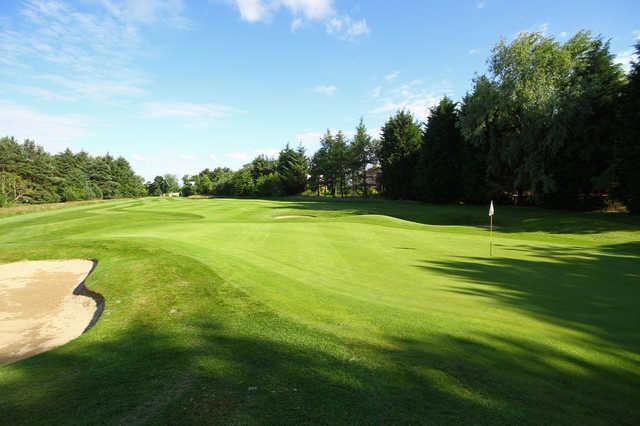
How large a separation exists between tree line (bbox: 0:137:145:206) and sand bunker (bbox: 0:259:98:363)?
67.5 m

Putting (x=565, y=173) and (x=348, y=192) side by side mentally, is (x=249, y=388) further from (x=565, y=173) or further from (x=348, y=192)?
(x=348, y=192)

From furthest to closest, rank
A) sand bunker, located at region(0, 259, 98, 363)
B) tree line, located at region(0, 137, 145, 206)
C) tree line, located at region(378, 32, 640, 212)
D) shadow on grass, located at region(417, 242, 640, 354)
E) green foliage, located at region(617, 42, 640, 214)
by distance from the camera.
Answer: tree line, located at region(0, 137, 145, 206)
tree line, located at region(378, 32, 640, 212)
green foliage, located at region(617, 42, 640, 214)
shadow on grass, located at region(417, 242, 640, 354)
sand bunker, located at region(0, 259, 98, 363)

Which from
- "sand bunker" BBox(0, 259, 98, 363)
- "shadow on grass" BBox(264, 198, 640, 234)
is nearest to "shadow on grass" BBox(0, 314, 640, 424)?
"sand bunker" BBox(0, 259, 98, 363)

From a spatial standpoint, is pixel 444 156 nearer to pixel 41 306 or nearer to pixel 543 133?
pixel 543 133

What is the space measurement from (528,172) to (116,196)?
10811 centimetres

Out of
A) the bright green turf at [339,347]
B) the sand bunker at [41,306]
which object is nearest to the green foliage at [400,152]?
the bright green turf at [339,347]

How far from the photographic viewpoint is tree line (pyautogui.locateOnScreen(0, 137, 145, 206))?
6631cm

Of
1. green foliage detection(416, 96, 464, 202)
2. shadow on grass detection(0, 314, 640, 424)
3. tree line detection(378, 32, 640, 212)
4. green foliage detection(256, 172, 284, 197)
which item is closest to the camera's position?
shadow on grass detection(0, 314, 640, 424)

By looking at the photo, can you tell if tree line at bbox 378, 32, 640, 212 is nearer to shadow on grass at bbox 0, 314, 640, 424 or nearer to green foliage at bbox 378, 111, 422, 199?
green foliage at bbox 378, 111, 422, 199

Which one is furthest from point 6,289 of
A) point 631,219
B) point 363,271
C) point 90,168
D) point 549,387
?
point 90,168

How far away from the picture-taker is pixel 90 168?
92375 mm

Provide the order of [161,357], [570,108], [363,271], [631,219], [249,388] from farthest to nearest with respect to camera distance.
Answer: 1. [570,108]
2. [631,219]
3. [363,271]
4. [161,357]
5. [249,388]

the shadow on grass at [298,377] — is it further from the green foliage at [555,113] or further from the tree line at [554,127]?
the green foliage at [555,113]

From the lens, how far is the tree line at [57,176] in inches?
2611
